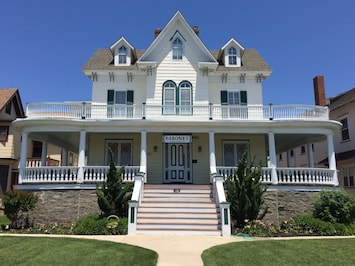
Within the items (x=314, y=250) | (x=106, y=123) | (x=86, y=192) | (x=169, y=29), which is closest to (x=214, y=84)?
(x=169, y=29)

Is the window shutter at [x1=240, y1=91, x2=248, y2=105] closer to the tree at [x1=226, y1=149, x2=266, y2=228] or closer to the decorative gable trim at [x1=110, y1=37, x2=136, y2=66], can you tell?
the tree at [x1=226, y1=149, x2=266, y2=228]

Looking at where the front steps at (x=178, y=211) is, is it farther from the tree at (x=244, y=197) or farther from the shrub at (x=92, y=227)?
the shrub at (x=92, y=227)

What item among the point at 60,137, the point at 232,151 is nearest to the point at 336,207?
the point at 232,151

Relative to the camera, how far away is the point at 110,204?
44.4ft

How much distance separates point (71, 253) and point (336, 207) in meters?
11.2

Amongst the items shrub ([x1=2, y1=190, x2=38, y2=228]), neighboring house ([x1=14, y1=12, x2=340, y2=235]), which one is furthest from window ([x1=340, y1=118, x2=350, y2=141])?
shrub ([x1=2, y1=190, x2=38, y2=228])

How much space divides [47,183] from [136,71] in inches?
343

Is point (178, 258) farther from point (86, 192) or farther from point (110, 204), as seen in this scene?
point (86, 192)

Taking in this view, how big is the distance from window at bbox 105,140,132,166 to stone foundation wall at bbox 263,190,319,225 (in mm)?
8560

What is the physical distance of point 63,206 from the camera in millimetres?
15172

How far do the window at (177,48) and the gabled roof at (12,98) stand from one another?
15.9 metres

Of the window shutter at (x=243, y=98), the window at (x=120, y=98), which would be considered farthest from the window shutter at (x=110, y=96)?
the window shutter at (x=243, y=98)

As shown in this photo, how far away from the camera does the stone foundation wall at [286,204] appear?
49.6 feet

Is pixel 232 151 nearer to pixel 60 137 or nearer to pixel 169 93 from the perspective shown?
pixel 169 93
